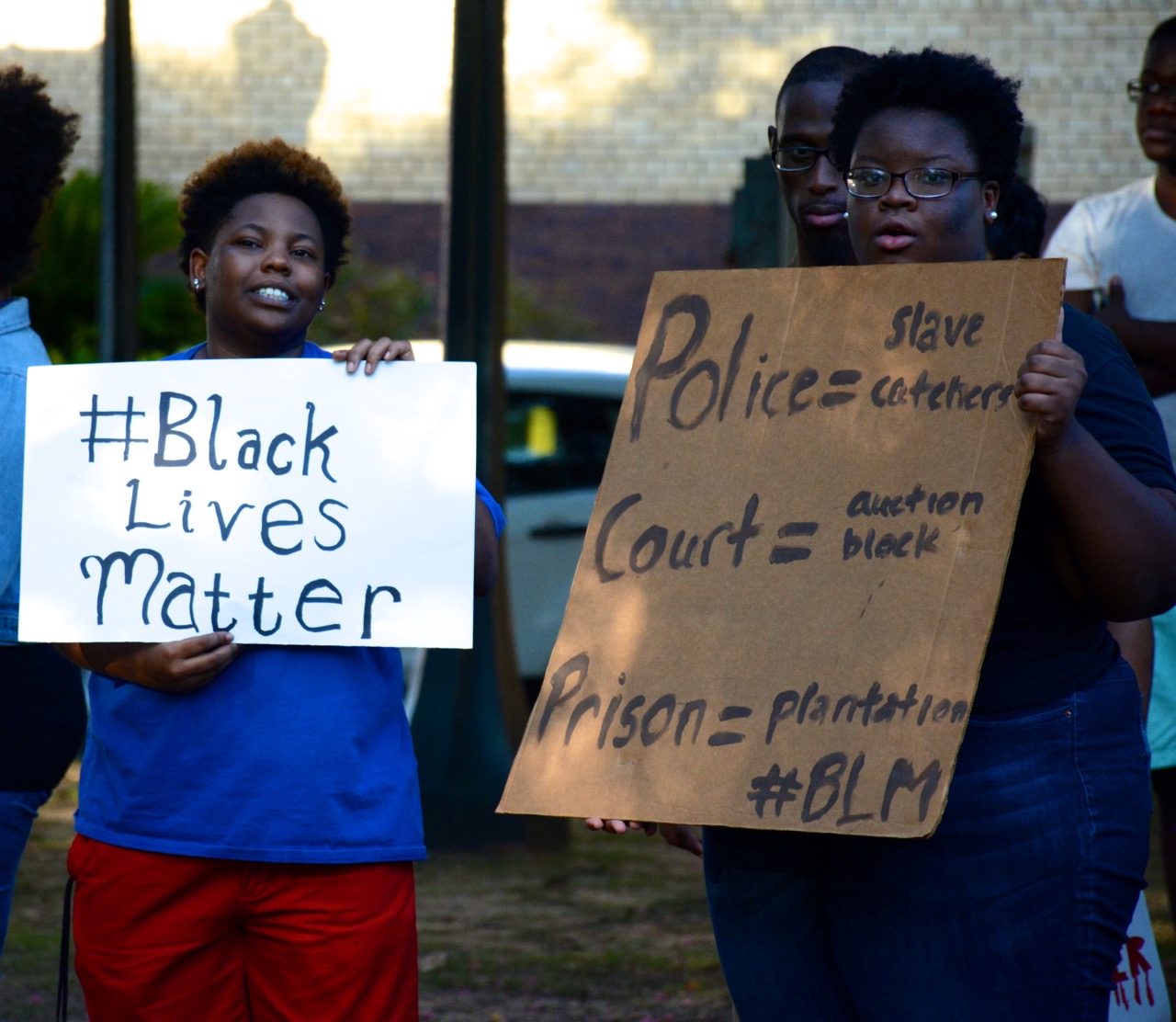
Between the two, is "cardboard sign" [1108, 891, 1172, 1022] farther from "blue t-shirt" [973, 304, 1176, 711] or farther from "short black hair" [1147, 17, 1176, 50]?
"short black hair" [1147, 17, 1176, 50]

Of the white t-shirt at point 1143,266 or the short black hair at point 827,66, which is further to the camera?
the white t-shirt at point 1143,266

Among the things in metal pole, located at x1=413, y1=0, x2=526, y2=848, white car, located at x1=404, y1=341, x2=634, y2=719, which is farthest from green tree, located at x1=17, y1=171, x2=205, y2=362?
metal pole, located at x1=413, y1=0, x2=526, y2=848

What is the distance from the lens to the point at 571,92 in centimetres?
1279

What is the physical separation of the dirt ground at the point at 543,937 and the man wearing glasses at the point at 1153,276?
1430mm

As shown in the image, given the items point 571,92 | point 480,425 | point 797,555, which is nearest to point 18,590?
point 797,555

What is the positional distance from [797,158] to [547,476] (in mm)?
4921

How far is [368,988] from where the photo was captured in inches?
95.4

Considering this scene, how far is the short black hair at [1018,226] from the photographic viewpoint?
309 centimetres

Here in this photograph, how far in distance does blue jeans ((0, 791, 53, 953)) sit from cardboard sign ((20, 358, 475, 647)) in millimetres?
360

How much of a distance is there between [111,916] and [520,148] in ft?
36.3

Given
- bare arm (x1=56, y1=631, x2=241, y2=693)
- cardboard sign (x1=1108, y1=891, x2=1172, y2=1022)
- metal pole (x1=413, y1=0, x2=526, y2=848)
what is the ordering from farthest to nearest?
metal pole (x1=413, y1=0, x2=526, y2=848) → cardboard sign (x1=1108, y1=891, x2=1172, y2=1022) → bare arm (x1=56, y1=631, x2=241, y2=693)

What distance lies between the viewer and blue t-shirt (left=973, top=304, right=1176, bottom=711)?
1980 millimetres

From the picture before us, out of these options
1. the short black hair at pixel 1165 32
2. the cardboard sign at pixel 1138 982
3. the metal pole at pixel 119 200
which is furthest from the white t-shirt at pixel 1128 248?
the metal pole at pixel 119 200

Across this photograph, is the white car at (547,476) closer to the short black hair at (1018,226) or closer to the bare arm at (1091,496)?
the short black hair at (1018,226)
